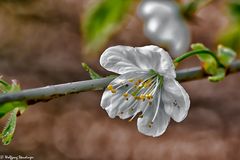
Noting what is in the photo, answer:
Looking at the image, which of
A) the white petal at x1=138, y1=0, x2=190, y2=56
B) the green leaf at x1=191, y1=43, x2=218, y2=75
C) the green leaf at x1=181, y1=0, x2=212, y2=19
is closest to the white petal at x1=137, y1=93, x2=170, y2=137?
the green leaf at x1=191, y1=43, x2=218, y2=75

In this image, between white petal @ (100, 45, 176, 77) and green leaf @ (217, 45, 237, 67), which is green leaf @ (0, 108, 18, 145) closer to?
white petal @ (100, 45, 176, 77)

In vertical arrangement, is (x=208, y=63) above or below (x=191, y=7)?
above

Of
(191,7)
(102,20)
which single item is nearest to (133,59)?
(102,20)

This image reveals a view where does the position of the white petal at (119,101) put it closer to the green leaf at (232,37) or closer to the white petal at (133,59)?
the white petal at (133,59)

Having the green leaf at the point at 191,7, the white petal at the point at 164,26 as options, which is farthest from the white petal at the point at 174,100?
the white petal at the point at 164,26

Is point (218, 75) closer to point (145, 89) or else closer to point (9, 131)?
point (145, 89)
